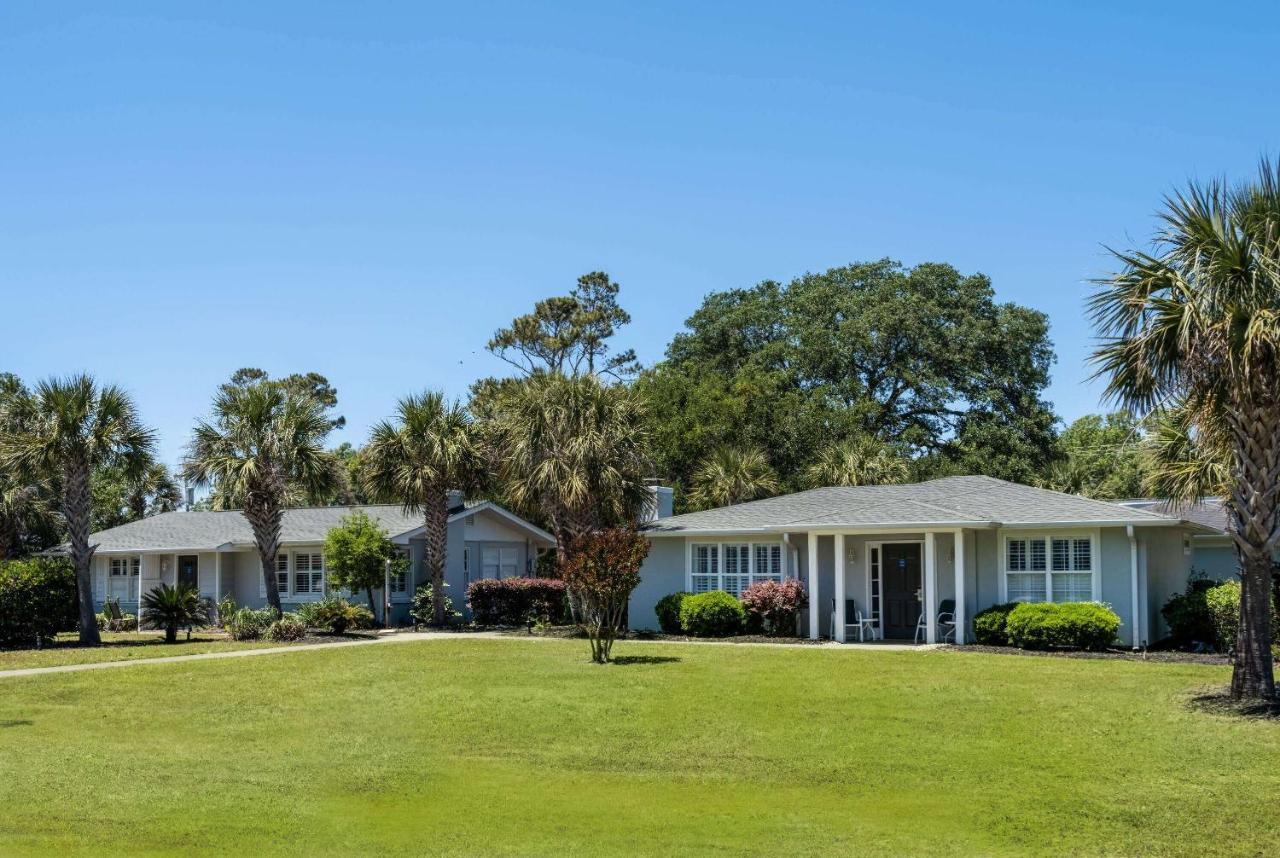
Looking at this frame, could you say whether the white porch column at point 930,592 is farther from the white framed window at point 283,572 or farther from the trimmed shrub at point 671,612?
the white framed window at point 283,572

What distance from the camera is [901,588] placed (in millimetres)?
28031

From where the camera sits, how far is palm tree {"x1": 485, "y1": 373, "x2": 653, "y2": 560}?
1150 inches

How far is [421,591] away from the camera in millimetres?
35062

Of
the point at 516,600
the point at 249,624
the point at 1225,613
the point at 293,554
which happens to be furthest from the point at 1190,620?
the point at 293,554

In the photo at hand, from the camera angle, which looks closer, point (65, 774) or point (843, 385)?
point (65, 774)

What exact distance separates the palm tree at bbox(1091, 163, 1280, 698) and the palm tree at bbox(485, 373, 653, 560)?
14.6 m

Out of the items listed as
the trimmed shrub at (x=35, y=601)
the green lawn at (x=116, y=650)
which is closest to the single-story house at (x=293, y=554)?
the green lawn at (x=116, y=650)

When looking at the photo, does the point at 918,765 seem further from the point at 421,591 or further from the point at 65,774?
the point at 421,591

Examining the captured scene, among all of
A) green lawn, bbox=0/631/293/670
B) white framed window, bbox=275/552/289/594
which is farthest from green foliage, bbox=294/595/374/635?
white framed window, bbox=275/552/289/594

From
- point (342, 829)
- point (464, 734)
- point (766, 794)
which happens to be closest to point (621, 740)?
point (464, 734)

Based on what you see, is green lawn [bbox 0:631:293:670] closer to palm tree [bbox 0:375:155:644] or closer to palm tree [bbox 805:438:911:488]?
palm tree [bbox 0:375:155:644]

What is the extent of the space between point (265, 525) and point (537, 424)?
7707 mm

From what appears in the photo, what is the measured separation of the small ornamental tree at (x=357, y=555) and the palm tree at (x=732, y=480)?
1052 centimetres

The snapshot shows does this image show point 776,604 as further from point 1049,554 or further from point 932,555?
point 1049,554
